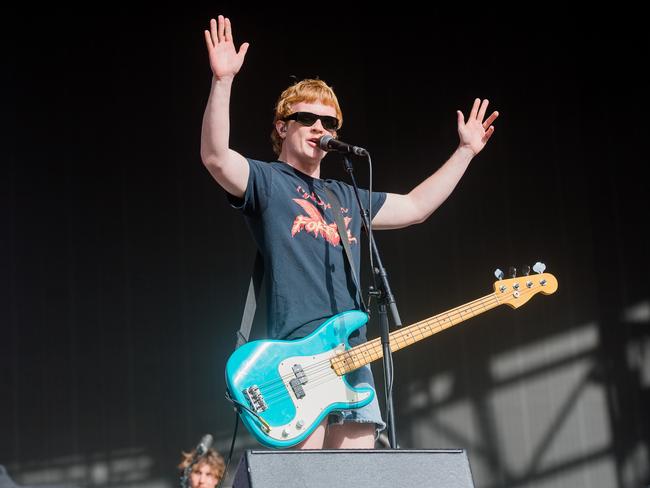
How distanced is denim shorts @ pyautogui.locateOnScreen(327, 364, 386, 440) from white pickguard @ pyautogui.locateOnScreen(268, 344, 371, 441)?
4 cm

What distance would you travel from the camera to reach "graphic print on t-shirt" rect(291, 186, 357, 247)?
116 inches

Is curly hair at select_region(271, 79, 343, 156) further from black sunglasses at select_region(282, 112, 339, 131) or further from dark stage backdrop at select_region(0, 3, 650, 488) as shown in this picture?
dark stage backdrop at select_region(0, 3, 650, 488)

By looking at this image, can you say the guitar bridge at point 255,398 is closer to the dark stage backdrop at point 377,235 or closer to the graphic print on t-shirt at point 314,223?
the graphic print on t-shirt at point 314,223

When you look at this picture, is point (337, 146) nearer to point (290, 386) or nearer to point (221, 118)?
point (221, 118)

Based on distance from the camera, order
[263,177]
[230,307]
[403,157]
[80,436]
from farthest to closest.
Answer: [403,157] < [230,307] < [80,436] < [263,177]

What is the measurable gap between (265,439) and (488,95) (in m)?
5.47

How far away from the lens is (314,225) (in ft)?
9.74

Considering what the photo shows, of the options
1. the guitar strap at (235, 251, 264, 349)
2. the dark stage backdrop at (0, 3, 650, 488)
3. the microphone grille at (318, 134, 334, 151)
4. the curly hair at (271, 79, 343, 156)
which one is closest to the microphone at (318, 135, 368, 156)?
the microphone grille at (318, 134, 334, 151)

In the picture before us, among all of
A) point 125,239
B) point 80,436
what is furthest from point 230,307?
point 80,436

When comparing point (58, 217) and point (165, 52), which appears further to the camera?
point (165, 52)

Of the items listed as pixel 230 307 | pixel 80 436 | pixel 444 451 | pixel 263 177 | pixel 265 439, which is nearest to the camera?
pixel 444 451

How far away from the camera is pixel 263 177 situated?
2.97 meters

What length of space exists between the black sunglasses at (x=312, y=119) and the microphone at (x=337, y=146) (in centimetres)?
7

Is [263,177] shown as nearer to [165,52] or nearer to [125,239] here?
[125,239]
